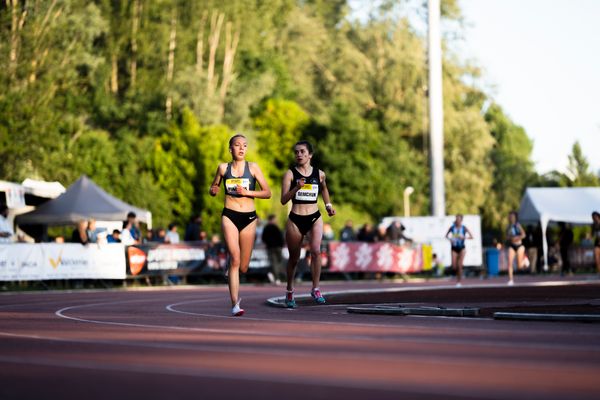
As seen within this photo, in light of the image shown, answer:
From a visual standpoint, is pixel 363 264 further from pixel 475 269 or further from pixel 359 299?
pixel 359 299

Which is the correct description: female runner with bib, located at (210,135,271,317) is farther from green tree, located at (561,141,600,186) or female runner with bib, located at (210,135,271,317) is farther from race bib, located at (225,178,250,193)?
green tree, located at (561,141,600,186)

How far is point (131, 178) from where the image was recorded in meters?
72.0

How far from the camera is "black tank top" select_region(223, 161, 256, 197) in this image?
16.1 metres

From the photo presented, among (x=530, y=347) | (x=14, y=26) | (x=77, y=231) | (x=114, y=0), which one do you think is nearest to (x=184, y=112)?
(x=114, y=0)

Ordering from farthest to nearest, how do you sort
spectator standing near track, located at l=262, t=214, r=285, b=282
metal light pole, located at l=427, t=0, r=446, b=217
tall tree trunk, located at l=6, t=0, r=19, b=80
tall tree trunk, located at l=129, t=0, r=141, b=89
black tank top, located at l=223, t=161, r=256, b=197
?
1. tall tree trunk, located at l=129, t=0, r=141, b=89
2. tall tree trunk, located at l=6, t=0, r=19, b=80
3. metal light pole, located at l=427, t=0, r=446, b=217
4. spectator standing near track, located at l=262, t=214, r=285, b=282
5. black tank top, located at l=223, t=161, r=256, b=197

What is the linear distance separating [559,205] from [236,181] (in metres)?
36.1

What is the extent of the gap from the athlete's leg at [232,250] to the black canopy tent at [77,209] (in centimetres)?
2229

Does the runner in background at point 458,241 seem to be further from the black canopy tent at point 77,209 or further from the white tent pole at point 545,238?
the white tent pole at point 545,238

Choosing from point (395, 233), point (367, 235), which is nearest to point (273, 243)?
point (367, 235)

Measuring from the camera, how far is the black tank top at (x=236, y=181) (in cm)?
1609

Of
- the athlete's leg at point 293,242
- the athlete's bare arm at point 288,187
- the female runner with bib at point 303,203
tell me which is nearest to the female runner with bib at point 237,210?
the athlete's bare arm at point 288,187

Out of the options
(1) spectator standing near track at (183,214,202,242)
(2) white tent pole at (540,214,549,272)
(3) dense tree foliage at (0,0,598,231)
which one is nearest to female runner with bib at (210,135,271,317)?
(1) spectator standing near track at (183,214,202,242)

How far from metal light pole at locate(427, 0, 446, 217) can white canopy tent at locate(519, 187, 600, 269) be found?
3901mm

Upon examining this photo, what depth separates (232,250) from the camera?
1598 centimetres
